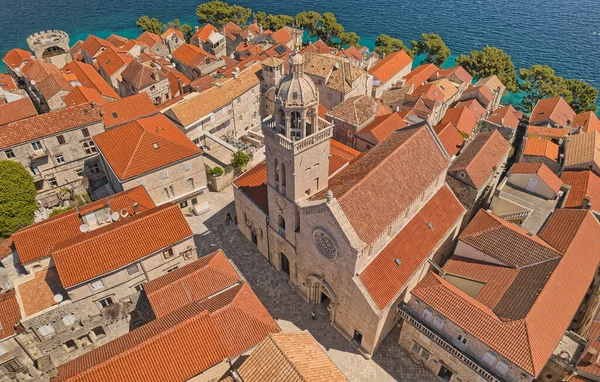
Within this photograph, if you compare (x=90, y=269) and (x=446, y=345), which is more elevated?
(x=90, y=269)

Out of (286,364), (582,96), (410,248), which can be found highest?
(286,364)

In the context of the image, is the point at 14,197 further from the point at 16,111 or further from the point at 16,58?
the point at 16,58

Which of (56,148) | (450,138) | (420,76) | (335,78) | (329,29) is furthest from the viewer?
(329,29)

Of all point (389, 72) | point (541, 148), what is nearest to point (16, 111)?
point (389, 72)

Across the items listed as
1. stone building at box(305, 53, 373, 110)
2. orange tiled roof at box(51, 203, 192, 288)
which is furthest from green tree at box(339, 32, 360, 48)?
orange tiled roof at box(51, 203, 192, 288)

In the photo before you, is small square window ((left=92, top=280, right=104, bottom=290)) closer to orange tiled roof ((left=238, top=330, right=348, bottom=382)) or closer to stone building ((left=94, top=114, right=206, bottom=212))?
stone building ((left=94, top=114, right=206, bottom=212))

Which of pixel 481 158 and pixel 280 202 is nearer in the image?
pixel 280 202

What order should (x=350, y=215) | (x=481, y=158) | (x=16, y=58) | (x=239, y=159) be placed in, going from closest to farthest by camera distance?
(x=350, y=215)
(x=481, y=158)
(x=239, y=159)
(x=16, y=58)

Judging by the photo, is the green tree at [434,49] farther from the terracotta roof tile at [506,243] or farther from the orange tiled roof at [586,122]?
the terracotta roof tile at [506,243]
